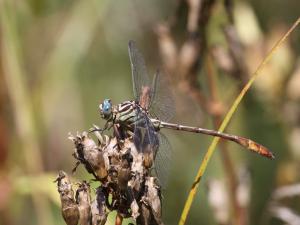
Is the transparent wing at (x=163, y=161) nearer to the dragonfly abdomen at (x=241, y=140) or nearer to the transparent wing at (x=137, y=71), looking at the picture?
the dragonfly abdomen at (x=241, y=140)

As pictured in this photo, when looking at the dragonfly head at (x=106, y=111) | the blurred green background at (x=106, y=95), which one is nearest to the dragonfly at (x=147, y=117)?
the dragonfly head at (x=106, y=111)

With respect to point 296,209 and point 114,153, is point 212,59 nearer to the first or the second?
point 296,209

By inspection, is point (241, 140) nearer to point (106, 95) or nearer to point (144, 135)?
point (144, 135)

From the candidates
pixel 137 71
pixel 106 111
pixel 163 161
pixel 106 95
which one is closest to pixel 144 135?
pixel 163 161

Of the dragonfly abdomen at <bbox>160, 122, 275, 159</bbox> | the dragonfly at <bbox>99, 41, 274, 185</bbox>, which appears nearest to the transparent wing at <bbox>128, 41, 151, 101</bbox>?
the dragonfly at <bbox>99, 41, 274, 185</bbox>

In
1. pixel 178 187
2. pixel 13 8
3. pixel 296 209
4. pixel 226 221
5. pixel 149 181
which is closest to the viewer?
pixel 149 181

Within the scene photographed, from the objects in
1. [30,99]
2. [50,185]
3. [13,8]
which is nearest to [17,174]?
[50,185]
